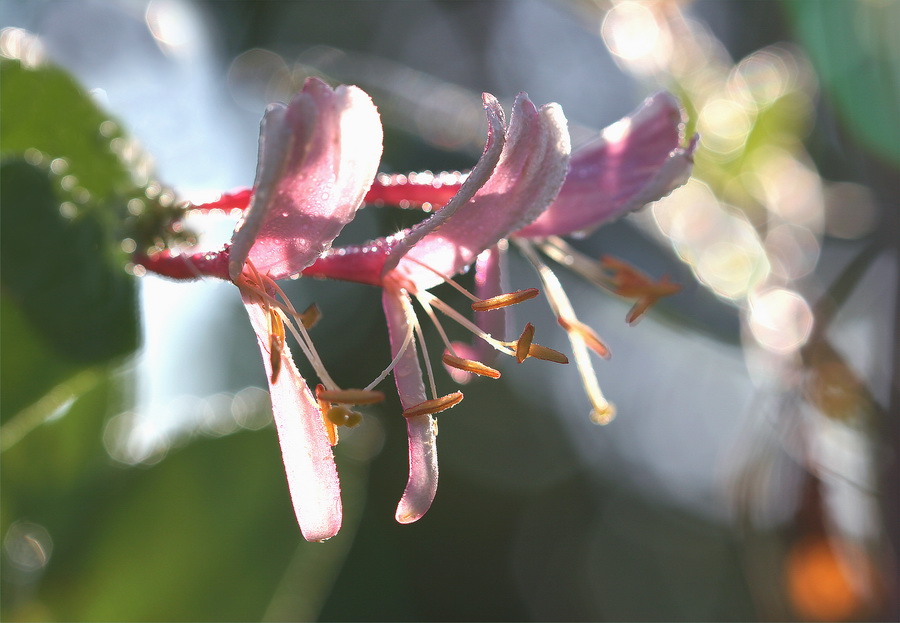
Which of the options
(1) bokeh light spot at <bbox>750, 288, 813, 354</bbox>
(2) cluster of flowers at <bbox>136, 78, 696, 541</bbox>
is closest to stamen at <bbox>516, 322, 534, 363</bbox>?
(2) cluster of flowers at <bbox>136, 78, 696, 541</bbox>

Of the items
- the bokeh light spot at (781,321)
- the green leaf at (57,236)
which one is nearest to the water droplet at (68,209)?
the green leaf at (57,236)

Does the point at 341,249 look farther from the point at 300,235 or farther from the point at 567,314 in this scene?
the point at 567,314

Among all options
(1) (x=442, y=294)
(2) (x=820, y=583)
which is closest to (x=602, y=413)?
(2) (x=820, y=583)

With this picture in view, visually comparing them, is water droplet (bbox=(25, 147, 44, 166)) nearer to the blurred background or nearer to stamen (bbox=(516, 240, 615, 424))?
the blurred background

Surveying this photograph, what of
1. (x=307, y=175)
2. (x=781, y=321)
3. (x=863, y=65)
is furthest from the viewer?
(x=863, y=65)

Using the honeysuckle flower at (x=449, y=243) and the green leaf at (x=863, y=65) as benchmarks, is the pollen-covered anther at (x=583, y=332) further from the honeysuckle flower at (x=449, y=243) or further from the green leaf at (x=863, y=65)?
the green leaf at (x=863, y=65)

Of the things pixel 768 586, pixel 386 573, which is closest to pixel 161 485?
pixel 768 586

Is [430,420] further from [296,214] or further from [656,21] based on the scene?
[656,21]
